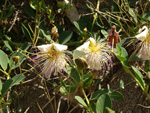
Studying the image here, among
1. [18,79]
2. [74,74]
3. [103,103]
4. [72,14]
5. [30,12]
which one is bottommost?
[103,103]

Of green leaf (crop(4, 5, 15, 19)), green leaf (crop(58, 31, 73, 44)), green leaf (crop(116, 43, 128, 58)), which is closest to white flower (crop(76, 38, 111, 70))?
green leaf (crop(116, 43, 128, 58))

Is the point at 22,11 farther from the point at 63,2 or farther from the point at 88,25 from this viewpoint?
the point at 88,25

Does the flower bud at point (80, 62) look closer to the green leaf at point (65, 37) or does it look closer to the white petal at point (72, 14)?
the green leaf at point (65, 37)

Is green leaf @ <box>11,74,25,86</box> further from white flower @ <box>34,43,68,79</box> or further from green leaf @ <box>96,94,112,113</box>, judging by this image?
green leaf @ <box>96,94,112,113</box>

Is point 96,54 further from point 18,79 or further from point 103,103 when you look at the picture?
point 18,79

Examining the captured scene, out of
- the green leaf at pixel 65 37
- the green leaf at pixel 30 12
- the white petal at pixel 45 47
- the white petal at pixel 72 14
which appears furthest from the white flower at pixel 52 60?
the white petal at pixel 72 14

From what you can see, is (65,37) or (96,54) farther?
(65,37)

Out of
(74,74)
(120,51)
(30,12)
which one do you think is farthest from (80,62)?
(30,12)

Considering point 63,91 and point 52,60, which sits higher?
point 52,60
